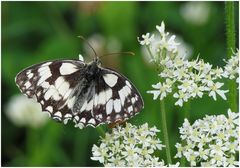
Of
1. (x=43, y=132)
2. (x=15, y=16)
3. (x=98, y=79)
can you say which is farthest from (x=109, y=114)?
(x=15, y=16)

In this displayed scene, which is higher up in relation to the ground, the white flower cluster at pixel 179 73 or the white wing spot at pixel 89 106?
the white flower cluster at pixel 179 73

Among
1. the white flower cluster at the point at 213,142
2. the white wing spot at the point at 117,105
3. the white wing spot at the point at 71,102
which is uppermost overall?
the white wing spot at the point at 71,102

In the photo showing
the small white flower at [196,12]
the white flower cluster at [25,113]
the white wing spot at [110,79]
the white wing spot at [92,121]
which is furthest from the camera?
the small white flower at [196,12]

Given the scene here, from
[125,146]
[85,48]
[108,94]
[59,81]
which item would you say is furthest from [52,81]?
[85,48]

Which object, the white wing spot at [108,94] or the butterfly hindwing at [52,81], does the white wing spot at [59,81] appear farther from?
the white wing spot at [108,94]

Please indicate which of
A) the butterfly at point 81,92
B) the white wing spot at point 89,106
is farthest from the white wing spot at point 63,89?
the white wing spot at point 89,106

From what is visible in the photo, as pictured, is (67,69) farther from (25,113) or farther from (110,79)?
(25,113)
